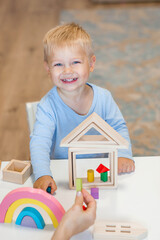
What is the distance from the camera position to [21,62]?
326 centimetres

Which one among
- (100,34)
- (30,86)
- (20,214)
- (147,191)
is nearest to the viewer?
(20,214)

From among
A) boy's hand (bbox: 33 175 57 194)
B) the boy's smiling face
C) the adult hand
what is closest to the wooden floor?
the boy's smiling face

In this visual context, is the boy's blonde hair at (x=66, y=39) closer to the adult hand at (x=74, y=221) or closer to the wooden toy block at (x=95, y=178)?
the wooden toy block at (x=95, y=178)

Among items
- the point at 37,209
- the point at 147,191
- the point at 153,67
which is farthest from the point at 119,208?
the point at 153,67

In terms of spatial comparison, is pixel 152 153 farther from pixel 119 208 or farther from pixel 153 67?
pixel 119 208

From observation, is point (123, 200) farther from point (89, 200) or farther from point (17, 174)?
point (17, 174)

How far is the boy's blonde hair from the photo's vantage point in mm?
1254

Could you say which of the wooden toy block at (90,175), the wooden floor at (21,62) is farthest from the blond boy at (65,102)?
the wooden floor at (21,62)

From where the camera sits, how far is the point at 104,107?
1.42 meters

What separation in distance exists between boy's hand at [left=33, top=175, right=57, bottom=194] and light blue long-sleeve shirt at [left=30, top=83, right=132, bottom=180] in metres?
0.11

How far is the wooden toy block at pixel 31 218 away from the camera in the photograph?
95cm

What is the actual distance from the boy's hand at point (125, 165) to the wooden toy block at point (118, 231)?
253 mm

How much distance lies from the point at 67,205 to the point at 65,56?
49 cm

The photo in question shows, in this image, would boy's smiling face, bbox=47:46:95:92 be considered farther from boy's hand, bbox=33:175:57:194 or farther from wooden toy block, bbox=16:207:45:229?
wooden toy block, bbox=16:207:45:229
